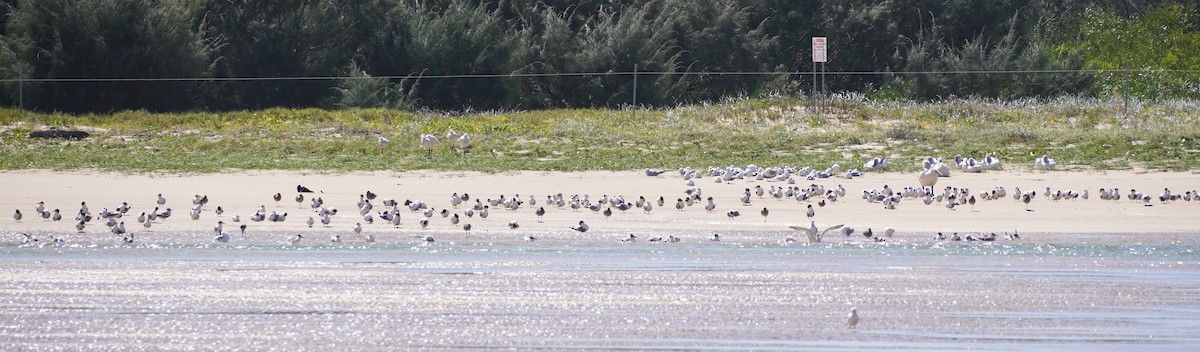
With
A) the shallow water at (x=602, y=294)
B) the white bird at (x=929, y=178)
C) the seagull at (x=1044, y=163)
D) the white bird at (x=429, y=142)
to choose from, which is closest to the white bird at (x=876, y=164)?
the seagull at (x=1044, y=163)

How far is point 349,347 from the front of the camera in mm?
6062

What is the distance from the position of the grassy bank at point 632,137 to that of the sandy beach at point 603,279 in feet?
7.80

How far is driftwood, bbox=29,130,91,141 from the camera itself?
16.3m

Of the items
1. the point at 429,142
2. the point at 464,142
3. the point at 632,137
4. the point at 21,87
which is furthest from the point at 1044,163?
the point at 21,87

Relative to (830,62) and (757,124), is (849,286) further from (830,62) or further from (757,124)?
(830,62)

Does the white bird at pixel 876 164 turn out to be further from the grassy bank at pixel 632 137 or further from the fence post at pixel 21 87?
the fence post at pixel 21 87

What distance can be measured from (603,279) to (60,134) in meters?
10.7

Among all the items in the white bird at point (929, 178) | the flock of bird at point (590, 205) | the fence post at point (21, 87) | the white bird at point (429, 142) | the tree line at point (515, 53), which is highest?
the tree line at point (515, 53)

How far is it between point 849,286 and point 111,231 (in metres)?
5.00

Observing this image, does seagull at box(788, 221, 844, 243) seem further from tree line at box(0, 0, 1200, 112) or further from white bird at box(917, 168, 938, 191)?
tree line at box(0, 0, 1200, 112)

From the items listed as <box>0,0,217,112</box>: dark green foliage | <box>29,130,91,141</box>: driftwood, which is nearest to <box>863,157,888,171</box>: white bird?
<box>29,130,91,141</box>: driftwood

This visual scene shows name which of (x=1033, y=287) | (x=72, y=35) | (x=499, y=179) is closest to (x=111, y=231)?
(x=499, y=179)

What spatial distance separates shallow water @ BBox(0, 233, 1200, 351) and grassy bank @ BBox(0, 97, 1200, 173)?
4.61 m

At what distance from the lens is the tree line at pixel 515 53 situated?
2205 cm
